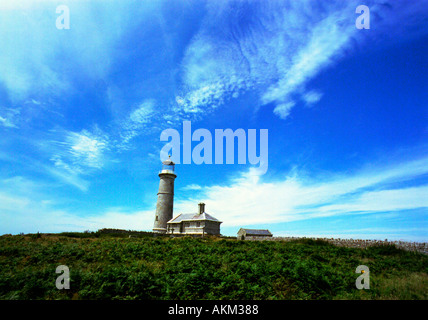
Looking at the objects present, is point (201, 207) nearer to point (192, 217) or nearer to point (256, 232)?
point (192, 217)

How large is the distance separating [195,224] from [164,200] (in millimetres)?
7281

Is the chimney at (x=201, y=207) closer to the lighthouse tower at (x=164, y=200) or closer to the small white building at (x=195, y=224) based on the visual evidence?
the small white building at (x=195, y=224)

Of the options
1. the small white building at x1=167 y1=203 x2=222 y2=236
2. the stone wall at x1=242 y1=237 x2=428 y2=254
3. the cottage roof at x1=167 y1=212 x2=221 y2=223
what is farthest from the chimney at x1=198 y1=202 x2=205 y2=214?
the stone wall at x1=242 y1=237 x2=428 y2=254

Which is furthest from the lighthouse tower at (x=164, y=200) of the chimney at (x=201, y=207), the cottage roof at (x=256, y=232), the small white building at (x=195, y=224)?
the cottage roof at (x=256, y=232)

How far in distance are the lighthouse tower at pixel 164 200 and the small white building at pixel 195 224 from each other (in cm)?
127

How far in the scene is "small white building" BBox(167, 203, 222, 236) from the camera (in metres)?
38.4

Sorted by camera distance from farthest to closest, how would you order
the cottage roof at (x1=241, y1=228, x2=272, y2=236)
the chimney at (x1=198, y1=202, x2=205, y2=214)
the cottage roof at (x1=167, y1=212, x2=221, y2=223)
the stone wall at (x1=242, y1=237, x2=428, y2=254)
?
the chimney at (x1=198, y1=202, x2=205, y2=214)
the cottage roof at (x1=241, y1=228, x2=272, y2=236)
the cottage roof at (x1=167, y1=212, x2=221, y2=223)
the stone wall at (x1=242, y1=237, x2=428, y2=254)

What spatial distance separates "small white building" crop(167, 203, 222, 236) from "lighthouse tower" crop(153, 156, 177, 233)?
4.16ft

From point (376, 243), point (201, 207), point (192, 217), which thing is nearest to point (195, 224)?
point (192, 217)

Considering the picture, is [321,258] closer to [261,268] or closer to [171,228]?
[261,268]

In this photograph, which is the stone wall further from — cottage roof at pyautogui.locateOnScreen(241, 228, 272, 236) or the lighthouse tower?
the lighthouse tower

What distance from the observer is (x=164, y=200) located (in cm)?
4072

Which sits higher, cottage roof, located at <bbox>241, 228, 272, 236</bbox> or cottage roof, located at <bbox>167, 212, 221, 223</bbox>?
cottage roof, located at <bbox>167, 212, 221, 223</bbox>

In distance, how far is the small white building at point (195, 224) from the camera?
3842 cm
